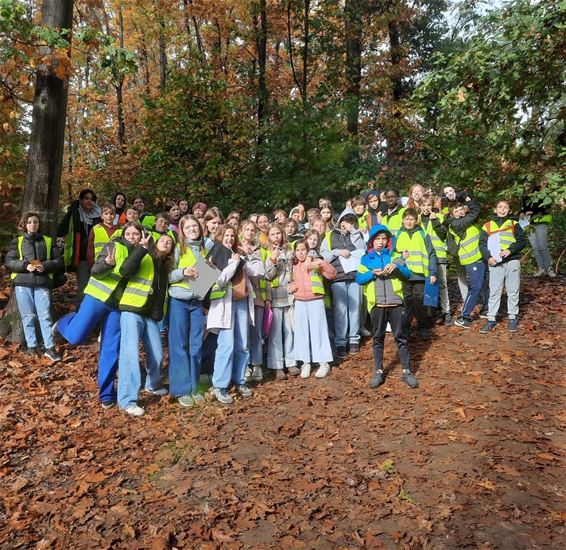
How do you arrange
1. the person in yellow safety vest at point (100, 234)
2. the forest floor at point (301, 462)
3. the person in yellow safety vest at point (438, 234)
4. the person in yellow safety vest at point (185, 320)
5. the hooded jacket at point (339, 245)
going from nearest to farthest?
the forest floor at point (301, 462)
the person in yellow safety vest at point (185, 320)
the hooded jacket at point (339, 245)
the person in yellow safety vest at point (100, 234)
the person in yellow safety vest at point (438, 234)

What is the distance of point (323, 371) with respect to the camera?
6.90m

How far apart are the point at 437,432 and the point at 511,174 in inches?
204

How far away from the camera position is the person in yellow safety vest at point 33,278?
270 inches

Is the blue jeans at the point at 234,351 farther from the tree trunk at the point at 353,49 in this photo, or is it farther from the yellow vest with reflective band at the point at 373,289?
the tree trunk at the point at 353,49

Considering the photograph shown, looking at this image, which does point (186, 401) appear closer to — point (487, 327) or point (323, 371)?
point (323, 371)

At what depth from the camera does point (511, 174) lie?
27.7ft

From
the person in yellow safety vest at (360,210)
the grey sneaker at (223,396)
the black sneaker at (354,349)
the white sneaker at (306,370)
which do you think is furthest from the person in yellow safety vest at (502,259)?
the grey sneaker at (223,396)

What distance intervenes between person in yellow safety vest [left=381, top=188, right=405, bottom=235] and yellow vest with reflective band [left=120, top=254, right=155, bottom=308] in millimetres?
4153

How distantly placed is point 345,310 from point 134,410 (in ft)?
11.1

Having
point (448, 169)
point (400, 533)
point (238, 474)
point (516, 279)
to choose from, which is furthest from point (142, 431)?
point (448, 169)

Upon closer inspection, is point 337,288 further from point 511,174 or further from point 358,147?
point 358,147

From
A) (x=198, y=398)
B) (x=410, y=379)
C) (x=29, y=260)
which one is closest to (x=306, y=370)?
(x=410, y=379)

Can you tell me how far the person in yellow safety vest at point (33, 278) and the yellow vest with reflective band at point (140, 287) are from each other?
6.27 ft

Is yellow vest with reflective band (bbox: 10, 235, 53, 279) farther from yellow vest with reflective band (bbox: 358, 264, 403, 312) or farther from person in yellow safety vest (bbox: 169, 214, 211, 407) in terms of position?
yellow vest with reflective band (bbox: 358, 264, 403, 312)
